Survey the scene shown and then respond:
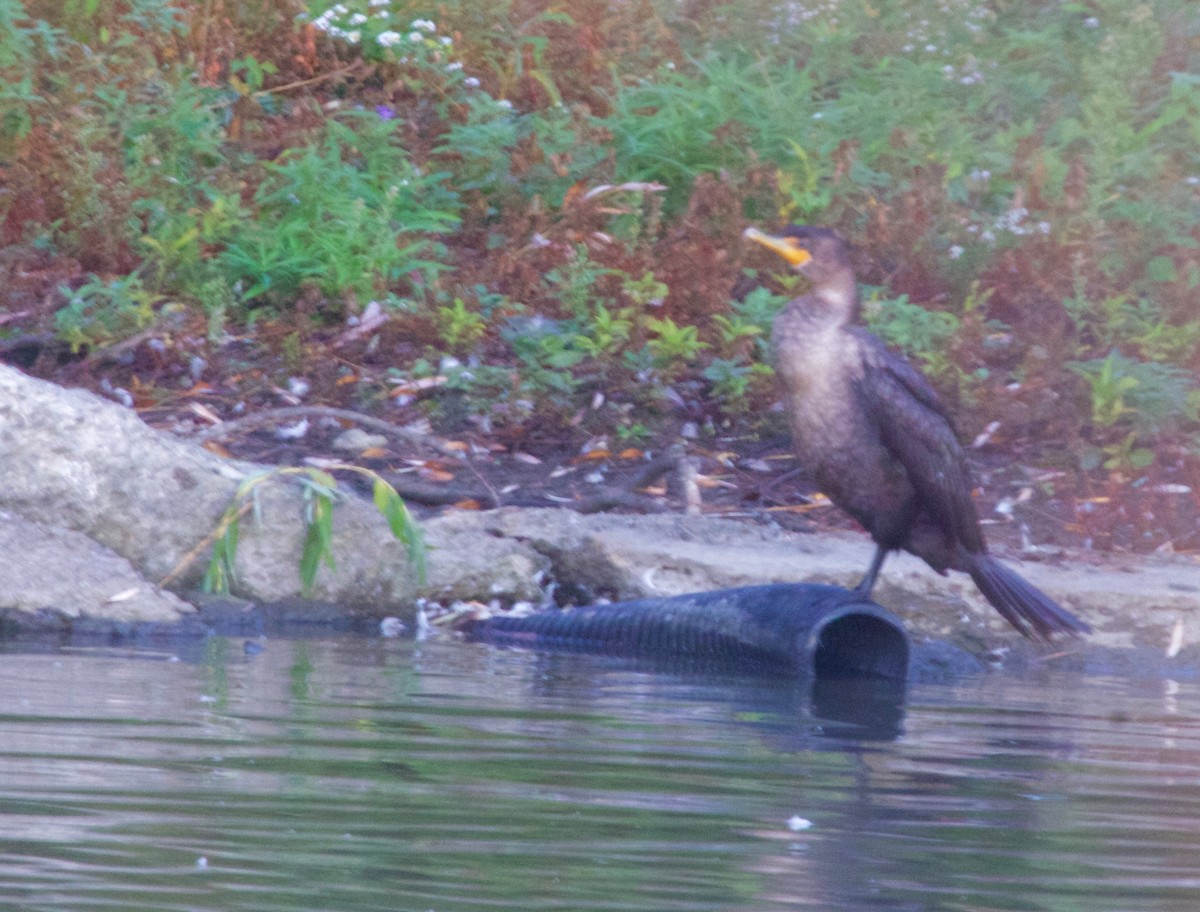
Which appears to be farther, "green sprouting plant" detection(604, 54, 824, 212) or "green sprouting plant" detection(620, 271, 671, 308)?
"green sprouting plant" detection(604, 54, 824, 212)

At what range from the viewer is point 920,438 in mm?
5574

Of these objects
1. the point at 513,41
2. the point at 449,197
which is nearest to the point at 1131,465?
the point at 449,197

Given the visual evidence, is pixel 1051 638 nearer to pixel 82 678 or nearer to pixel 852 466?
pixel 852 466

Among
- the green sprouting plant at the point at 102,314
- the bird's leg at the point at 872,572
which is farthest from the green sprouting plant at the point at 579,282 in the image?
the bird's leg at the point at 872,572

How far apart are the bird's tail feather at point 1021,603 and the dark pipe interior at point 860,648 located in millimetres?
451

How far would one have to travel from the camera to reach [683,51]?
32.8ft

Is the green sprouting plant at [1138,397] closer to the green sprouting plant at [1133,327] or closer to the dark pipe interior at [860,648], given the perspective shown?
the green sprouting plant at [1133,327]

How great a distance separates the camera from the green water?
2.30 meters

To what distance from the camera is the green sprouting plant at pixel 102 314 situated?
7.89 meters

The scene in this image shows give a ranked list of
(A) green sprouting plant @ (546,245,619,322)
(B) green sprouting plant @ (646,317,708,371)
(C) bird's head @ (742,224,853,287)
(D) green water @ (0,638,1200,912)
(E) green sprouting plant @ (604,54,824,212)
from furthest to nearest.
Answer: (E) green sprouting plant @ (604,54,824,212) < (A) green sprouting plant @ (546,245,619,322) < (B) green sprouting plant @ (646,317,708,371) < (C) bird's head @ (742,224,853,287) < (D) green water @ (0,638,1200,912)

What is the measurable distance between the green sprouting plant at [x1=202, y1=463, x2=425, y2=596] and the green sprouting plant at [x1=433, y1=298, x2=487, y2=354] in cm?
Result: 238

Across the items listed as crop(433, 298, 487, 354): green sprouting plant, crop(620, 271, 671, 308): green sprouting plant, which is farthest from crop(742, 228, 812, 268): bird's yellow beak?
crop(433, 298, 487, 354): green sprouting plant

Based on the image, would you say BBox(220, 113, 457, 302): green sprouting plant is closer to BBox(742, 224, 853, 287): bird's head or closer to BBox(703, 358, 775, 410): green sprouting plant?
BBox(703, 358, 775, 410): green sprouting plant

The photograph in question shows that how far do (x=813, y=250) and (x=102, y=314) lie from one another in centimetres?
347
